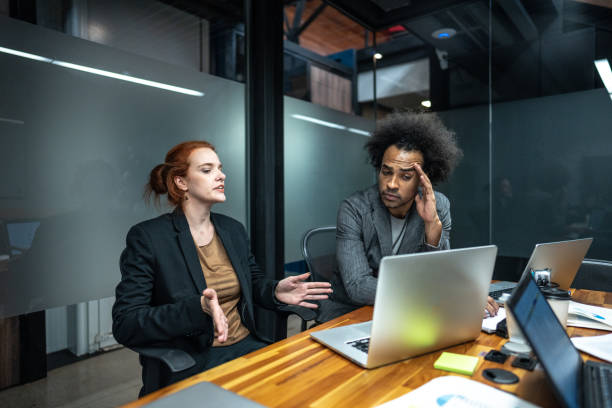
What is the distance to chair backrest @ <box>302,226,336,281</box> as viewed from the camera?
2.22 m

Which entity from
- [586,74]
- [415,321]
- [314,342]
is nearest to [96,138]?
[314,342]

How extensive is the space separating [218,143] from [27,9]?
4.19ft

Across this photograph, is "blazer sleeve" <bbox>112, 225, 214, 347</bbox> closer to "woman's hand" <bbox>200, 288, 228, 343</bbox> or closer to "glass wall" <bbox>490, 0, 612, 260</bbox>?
"woman's hand" <bbox>200, 288, 228, 343</bbox>

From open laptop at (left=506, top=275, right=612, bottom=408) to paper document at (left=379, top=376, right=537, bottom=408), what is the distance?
11 cm

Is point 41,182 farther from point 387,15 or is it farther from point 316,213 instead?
point 387,15

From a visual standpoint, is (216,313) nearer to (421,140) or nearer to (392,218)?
(392,218)

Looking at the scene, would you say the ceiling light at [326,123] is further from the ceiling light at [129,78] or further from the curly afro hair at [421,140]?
the curly afro hair at [421,140]

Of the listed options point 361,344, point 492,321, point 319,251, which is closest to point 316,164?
point 319,251

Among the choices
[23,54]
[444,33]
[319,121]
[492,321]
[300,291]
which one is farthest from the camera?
[444,33]

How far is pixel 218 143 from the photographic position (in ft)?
9.21

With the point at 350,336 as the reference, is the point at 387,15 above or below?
above

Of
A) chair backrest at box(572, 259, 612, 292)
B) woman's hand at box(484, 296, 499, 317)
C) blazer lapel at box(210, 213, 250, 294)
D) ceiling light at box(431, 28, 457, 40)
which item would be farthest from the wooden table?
ceiling light at box(431, 28, 457, 40)

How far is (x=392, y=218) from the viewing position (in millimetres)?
2068

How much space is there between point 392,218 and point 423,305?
112cm
